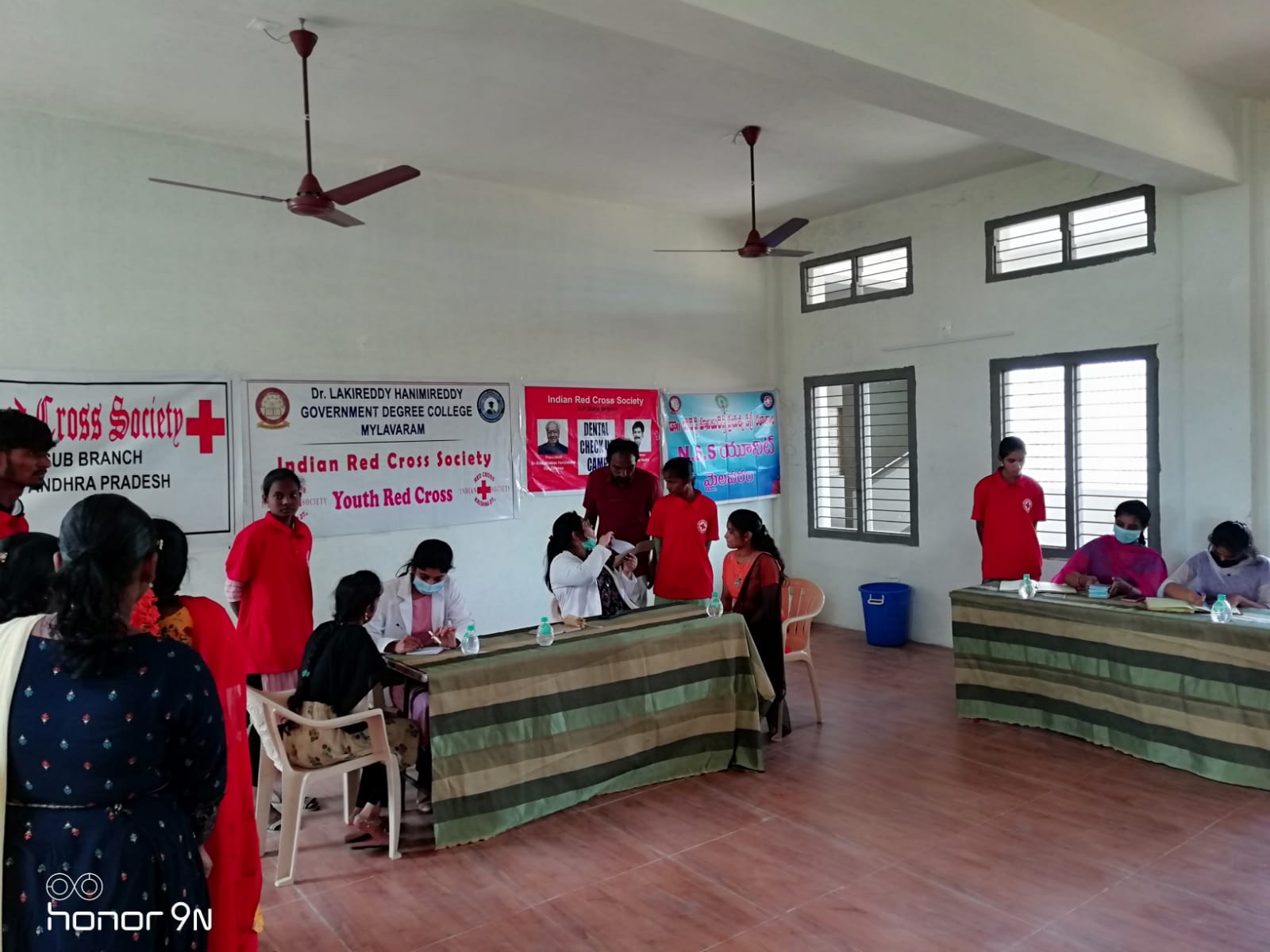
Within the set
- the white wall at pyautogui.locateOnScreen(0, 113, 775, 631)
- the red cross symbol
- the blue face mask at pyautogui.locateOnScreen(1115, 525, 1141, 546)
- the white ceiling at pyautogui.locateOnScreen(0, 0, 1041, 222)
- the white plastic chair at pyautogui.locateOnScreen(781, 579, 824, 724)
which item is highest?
the white ceiling at pyautogui.locateOnScreen(0, 0, 1041, 222)

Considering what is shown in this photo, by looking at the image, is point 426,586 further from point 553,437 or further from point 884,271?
point 884,271

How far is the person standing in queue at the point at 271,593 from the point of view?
3.71 meters

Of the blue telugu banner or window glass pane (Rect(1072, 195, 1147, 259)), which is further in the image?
the blue telugu banner

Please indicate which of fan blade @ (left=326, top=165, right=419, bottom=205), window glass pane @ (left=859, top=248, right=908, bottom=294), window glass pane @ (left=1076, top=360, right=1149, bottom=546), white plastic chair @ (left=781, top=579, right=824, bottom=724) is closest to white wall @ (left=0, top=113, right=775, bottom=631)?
window glass pane @ (left=859, top=248, right=908, bottom=294)

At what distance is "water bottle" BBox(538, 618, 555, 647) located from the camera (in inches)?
145

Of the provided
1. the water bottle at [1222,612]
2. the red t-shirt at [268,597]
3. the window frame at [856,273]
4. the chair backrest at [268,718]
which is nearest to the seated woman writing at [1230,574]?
the water bottle at [1222,612]

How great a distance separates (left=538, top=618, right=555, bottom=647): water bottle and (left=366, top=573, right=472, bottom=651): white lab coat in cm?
34

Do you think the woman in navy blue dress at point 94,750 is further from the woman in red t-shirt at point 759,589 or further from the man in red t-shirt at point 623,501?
the man in red t-shirt at point 623,501

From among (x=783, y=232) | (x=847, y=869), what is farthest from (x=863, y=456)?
(x=847, y=869)

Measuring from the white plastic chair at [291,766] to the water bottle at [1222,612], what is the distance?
Result: 11.1 feet

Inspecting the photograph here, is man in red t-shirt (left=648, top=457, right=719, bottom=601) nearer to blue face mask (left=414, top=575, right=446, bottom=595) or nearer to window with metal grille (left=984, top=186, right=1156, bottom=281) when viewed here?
blue face mask (left=414, top=575, right=446, bottom=595)

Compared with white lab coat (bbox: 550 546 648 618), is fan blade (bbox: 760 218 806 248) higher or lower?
higher

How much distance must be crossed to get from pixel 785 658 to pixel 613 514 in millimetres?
1309

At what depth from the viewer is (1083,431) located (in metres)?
5.72
